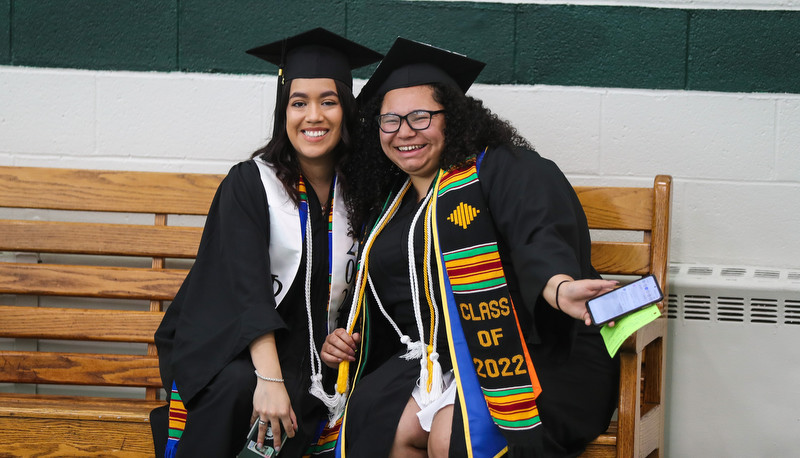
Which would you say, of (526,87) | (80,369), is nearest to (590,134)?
(526,87)

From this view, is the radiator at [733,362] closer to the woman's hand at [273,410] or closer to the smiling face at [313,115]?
the smiling face at [313,115]

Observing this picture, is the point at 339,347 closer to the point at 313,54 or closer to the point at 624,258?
the point at 313,54

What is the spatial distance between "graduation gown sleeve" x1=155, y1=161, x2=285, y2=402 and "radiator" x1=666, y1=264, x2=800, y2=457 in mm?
1724

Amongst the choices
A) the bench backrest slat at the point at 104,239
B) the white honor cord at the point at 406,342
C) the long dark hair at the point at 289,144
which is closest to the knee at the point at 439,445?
the white honor cord at the point at 406,342

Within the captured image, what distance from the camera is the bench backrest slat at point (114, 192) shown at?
3.07 m

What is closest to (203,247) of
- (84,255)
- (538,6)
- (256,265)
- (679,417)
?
(256,265)

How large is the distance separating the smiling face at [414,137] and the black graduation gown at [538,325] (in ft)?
0.60

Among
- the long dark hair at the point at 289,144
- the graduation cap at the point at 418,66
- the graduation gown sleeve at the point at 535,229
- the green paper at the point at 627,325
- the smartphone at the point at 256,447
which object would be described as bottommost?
the smartphone at the point at 256,447

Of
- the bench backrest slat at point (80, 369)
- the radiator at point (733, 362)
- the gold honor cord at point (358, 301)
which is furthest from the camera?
the radiator at point (733, 362)

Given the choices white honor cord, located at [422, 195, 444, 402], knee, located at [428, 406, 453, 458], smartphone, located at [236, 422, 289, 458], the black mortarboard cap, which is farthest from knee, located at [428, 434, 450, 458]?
the black mortarboard cap

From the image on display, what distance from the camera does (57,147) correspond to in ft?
11.2

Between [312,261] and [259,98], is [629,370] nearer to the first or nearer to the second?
[312,261]

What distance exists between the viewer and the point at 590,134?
3.28 m

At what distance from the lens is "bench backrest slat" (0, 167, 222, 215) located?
3.07 meters
